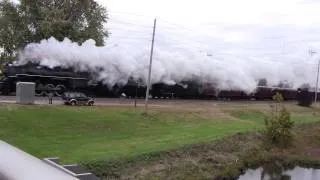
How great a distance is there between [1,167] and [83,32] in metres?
57.1

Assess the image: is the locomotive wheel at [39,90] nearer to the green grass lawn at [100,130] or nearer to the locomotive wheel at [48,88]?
the locomotive wheel at [48,88]

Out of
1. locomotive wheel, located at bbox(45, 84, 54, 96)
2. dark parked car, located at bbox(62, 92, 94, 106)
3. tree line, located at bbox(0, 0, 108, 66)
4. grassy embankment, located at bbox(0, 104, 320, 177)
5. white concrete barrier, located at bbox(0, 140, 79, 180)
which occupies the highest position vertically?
tree line, located at bbox(0, 0, 108, 66)

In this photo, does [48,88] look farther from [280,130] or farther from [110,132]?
[280,130]

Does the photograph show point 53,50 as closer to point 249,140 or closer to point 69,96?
point 69,96

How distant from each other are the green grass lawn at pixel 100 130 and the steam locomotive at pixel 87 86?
8.49 metres

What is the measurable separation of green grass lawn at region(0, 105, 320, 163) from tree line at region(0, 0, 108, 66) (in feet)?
75.2

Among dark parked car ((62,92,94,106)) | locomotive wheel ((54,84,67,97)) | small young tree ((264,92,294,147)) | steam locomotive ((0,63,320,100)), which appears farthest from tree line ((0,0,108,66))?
small young tree ((264,92,294,147))

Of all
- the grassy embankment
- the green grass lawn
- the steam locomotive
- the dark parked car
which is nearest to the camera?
the grassy embankment

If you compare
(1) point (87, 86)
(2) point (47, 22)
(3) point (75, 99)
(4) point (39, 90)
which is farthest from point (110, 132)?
(2) point (47, 22)

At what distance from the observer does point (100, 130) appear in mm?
27703

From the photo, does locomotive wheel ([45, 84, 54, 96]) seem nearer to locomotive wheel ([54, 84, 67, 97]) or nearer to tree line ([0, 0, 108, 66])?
locomotive wheel ([54, 84, 67, 97])

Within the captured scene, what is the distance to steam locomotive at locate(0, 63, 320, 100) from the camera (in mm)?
40469

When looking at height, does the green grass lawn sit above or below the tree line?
below


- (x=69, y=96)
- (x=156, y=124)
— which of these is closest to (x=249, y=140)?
(x=156, y=124)
